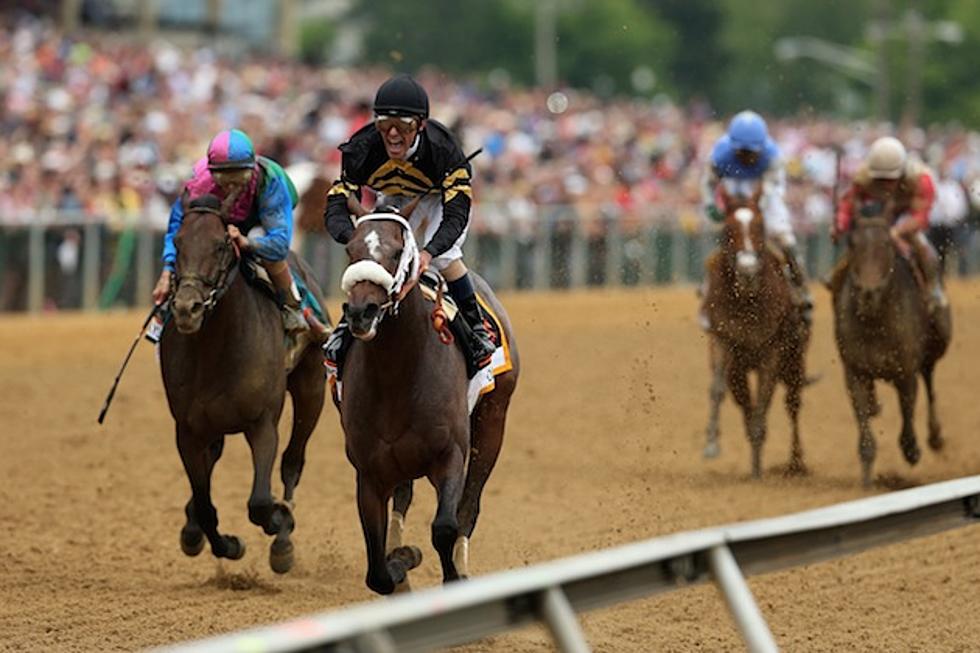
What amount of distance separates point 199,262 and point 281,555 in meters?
1.49

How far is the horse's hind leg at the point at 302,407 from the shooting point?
980 centimetres

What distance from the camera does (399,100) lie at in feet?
25.2

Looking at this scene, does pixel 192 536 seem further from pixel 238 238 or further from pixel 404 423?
pixel 404 423

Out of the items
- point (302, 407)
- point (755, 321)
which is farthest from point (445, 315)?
point (755, 321)

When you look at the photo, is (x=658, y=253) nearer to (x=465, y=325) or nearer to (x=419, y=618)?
(x=465, y=325)

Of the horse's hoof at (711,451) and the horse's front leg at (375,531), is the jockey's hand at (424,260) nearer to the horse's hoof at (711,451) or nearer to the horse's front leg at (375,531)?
the horse's front leg at (375,531)

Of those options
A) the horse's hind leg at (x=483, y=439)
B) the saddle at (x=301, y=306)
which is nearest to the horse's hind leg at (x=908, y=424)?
the saddle at (x=301, y=306)

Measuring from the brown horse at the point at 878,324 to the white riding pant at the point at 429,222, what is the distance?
15.5ft

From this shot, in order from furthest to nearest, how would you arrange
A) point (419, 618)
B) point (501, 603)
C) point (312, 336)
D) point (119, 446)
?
point (119, 446) < point (312, 336) < point (501, 603) < point (419, 618)

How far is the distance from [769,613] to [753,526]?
3.08 meters

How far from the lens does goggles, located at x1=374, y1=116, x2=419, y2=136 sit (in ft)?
25.4

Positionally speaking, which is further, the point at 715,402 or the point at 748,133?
the point at 715,402

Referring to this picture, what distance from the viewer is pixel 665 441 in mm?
14344

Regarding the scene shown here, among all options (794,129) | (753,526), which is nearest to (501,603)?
(753,526)
